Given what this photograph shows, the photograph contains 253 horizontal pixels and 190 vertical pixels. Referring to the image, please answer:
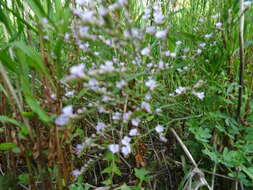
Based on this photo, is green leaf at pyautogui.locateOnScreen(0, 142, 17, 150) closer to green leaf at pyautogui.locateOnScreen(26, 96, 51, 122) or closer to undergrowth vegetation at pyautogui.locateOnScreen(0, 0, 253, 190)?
undergrowth vegetation at pyautogui.locateOnScreen(0, 0, 253, 190)

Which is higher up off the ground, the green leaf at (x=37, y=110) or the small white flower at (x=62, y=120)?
the green leaf at (x=37, y=110)

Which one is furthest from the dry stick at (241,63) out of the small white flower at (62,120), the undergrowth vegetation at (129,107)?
the small white flower at (62,120)

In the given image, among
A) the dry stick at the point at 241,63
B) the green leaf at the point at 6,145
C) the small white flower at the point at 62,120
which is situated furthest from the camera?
the dry stick at the point at 241,63

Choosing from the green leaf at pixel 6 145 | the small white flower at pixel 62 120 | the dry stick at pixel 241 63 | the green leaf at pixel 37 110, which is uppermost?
the dry stick at pixel 241 63

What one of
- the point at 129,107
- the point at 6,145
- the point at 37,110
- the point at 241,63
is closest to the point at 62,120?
the point at 37,110

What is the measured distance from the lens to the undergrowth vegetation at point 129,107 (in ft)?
3.02

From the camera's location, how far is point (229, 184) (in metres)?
1.16

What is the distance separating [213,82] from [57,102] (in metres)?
0.59

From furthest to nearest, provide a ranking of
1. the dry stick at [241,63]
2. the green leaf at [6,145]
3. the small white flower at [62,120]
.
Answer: the dry stick at [241,63]
the green leaf at [6,145]
the small white flower at [62,120]

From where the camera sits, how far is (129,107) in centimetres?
112

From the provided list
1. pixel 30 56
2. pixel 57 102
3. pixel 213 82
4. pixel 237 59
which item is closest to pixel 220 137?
pixel 213 82

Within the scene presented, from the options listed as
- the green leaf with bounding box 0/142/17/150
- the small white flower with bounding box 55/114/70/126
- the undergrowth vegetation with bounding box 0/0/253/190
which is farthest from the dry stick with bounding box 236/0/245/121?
the green leaf with bounding box 0/142/17/150

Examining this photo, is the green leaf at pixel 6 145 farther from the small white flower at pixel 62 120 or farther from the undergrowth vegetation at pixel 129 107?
the small white flower at pixel 62 120

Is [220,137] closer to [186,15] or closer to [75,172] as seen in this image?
[75,172]
